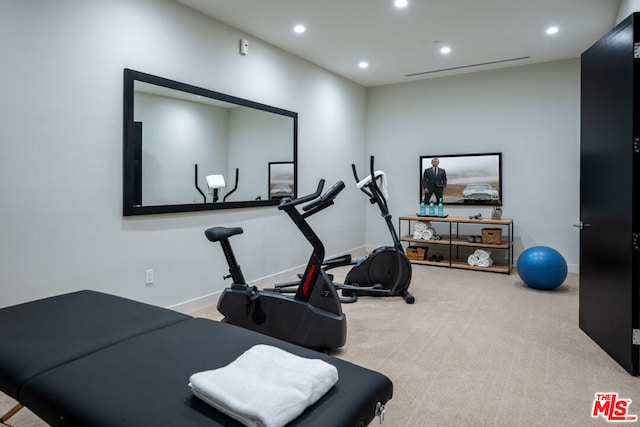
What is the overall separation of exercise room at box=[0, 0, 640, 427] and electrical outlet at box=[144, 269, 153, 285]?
0.7 inches

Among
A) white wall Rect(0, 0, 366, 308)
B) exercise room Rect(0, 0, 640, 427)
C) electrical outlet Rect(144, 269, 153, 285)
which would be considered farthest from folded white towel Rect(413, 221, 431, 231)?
electrical outlet Rect(144, 269, 153, 285)

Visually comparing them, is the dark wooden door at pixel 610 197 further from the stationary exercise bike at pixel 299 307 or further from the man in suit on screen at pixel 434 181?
the man in suit on screen at pixel 434 181

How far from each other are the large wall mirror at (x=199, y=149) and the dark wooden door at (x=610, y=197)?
2.92 meters

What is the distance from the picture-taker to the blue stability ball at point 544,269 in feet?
13.7

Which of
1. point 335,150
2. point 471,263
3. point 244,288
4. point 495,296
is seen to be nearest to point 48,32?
point 244,288

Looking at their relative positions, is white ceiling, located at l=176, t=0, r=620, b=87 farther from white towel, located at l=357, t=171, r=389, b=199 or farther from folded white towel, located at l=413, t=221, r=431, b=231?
folded white towel, located at l=413, t=221, r=431, b=231

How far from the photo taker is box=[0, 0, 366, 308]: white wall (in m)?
2.45

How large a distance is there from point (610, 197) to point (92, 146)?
3.53m

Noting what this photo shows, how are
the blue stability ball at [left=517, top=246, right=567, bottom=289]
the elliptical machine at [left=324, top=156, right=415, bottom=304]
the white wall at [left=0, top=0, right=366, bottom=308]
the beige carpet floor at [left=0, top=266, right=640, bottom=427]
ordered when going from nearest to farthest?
the beige carpet floor at [left=0, top=266, right=640, bottom=427]
the white wall at [left=0, top=0, right=366, bottom=308]
the elliptical machine at [left=324, top=156, right=415, bottom=304]
the blue stability ball at [left=517, top=246, right=567, bottom=289]

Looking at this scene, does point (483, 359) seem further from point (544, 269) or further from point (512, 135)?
point (512, 135)

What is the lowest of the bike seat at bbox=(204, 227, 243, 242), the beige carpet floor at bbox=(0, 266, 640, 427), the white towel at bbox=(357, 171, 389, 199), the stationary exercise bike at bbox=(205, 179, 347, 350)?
the beige carpet floor at bbox=(0, 266, 640, 427)

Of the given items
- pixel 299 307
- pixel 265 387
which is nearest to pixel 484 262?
pixel 299 307

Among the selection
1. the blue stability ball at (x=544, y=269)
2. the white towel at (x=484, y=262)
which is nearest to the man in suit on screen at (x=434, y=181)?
the white towel at (x=484, y=262)

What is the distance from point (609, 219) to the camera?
103 inches
